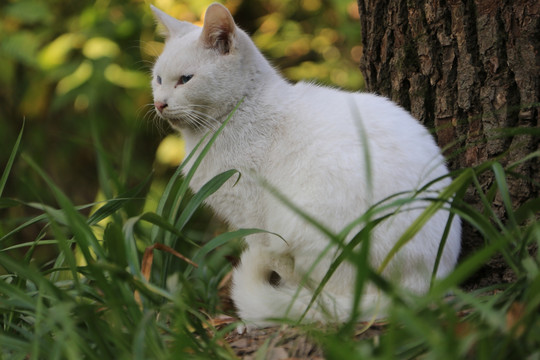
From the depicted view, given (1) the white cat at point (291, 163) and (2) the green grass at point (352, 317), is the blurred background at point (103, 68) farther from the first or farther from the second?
(2) the green grass at point (352, 317)

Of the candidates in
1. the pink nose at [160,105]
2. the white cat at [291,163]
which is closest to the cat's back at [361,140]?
the white cat at [291,163]

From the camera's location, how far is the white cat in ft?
5.71

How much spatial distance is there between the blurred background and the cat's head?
81cm

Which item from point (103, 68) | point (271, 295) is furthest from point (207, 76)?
point (103, 68)

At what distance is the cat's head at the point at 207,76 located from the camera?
212 centimetres

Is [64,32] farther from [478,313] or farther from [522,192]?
[478,313]

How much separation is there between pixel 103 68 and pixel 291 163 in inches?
66.4

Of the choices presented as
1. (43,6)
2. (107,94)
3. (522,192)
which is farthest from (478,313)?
(43,6)

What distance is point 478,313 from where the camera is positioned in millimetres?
1270

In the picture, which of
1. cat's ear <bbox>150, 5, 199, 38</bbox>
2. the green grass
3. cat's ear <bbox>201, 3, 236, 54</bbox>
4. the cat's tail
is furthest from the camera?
cat's ear <bbox>150, 5, 199, 38</bbox>

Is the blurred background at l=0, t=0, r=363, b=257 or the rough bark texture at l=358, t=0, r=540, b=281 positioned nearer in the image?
the rough bark texture at l=358, t=0, r=540, b=281

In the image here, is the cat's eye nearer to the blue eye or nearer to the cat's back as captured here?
the blue eye

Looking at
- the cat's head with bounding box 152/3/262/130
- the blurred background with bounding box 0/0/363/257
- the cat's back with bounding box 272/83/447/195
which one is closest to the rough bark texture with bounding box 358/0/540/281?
A: the cat's back with bounding box 272/83/447/195

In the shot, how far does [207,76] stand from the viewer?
6.97 feet
